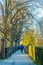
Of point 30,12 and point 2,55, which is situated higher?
point 30,12

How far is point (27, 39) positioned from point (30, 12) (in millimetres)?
41297

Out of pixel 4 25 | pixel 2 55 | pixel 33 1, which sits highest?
pixel 33 1

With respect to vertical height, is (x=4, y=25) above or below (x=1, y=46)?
above

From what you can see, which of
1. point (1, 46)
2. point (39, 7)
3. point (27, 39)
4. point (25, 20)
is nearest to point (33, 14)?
point (39, 7)

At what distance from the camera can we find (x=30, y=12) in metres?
42.6

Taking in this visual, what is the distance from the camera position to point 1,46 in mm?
32719

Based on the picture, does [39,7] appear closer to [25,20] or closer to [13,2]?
[13,2]

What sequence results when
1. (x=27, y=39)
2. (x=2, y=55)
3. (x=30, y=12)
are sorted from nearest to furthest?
(x=2, y=55)
(x=30, y=12)
(x=27, y=39)

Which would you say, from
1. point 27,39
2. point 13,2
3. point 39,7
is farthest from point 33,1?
point 27,39

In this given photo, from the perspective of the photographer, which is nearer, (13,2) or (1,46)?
(1,46)

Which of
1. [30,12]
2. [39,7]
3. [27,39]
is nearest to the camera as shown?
[39,7]

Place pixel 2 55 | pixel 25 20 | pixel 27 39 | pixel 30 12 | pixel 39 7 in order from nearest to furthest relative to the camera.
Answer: pixel 2 55, pixel 39 7, pixel 30 12, pixel 25 20, pixel 27 39

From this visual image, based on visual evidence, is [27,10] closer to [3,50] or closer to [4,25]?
[4,25]

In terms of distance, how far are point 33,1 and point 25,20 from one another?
9.90 meters
